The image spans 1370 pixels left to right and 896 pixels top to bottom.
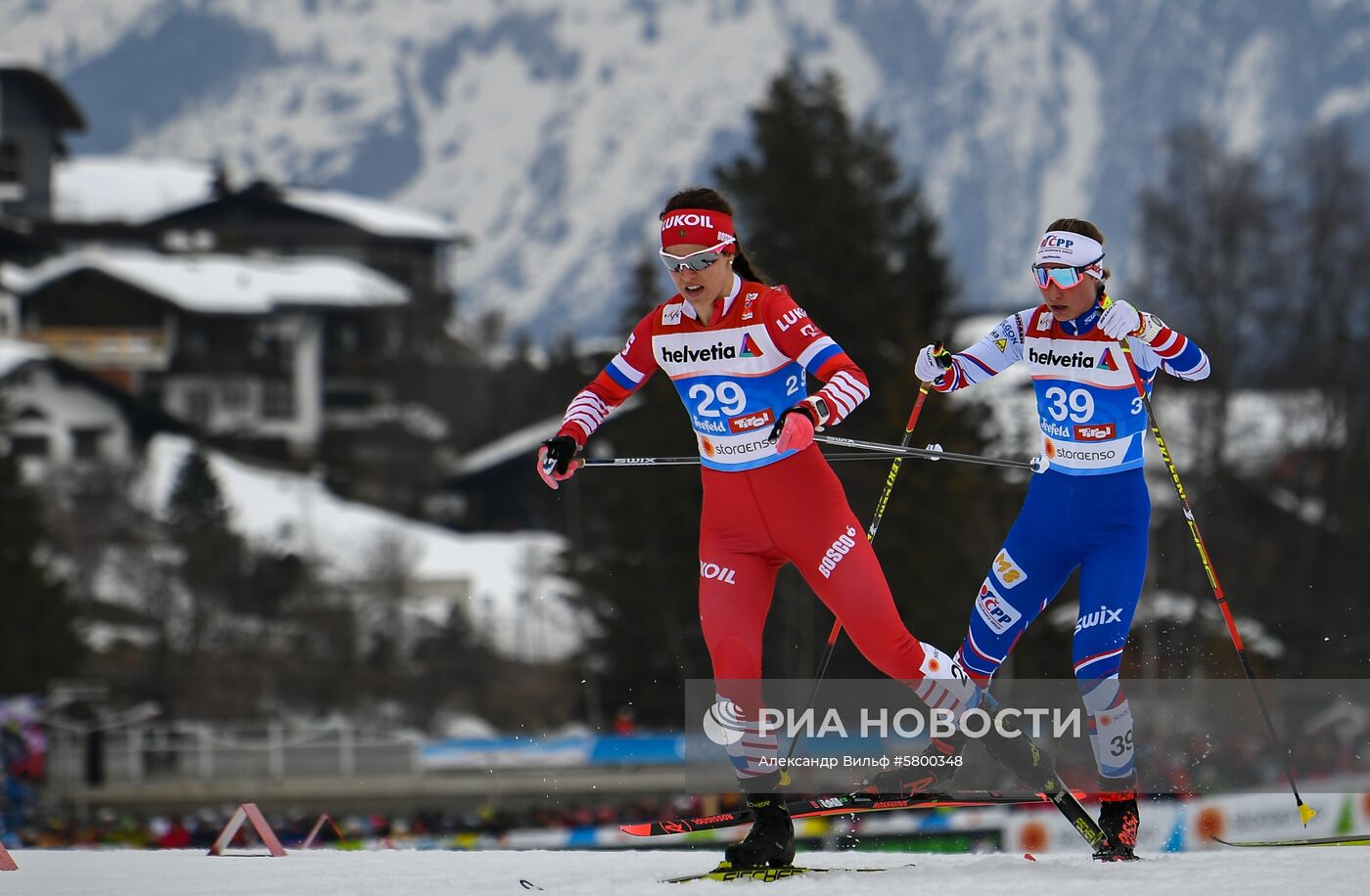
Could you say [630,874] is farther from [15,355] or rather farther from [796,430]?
[15,355]

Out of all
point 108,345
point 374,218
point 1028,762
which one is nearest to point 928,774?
point 1028,762

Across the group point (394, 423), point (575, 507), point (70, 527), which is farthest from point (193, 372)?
point (575, 507)

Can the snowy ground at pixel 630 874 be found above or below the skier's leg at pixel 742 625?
below

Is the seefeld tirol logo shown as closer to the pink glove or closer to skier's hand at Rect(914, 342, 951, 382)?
the pink glove

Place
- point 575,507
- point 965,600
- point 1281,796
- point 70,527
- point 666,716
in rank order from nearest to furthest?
point 1281,796, point 965,600, point 666,716, point 575,507, point 70,527

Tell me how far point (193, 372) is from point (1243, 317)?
124 ft

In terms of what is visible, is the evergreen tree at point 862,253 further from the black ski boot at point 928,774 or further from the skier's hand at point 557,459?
the skier's hand at point 557,459

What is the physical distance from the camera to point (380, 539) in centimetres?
4222

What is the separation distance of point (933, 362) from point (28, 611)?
2617 cm

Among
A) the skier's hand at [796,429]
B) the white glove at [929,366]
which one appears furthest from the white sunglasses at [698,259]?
the white glove at [929,366]

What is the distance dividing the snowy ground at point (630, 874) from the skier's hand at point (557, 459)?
1.41 metres

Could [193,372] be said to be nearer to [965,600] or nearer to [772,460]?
[965,600]

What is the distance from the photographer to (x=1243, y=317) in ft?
106

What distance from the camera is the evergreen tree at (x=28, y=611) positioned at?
3070 cm
